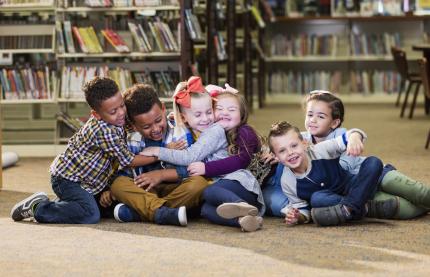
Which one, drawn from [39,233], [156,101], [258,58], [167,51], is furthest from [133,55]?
[258,58]

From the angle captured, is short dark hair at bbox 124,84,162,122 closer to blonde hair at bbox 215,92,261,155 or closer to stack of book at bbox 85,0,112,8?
blonde hair at bbox 215,92,261,155

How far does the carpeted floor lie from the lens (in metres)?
2.92

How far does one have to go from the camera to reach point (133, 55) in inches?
263

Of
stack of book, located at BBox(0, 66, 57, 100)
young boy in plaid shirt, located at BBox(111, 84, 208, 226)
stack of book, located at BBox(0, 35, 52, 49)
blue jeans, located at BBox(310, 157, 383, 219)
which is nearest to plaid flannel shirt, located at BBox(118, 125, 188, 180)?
young boy in plaid shirt, located at BBox(111, 84, 208, 226)

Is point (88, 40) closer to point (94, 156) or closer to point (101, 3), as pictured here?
point (101, 3)

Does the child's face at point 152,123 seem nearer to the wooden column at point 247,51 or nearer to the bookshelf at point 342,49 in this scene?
the wooden column at point 247,51

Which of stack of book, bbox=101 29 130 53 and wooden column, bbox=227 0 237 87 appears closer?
stack of book, bbox=101 29 130 53

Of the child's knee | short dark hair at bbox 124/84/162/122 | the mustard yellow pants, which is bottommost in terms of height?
the mustard yellow pants

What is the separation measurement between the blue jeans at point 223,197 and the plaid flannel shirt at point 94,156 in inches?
15.2

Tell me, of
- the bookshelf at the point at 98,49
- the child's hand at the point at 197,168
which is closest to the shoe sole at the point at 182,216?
the child's hand at the point at 197,168

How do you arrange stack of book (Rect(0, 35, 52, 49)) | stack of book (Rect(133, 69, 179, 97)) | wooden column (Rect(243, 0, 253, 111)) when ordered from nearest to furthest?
stack of book (Rect(133, 69, 179, 97)) < stack of book (Rect(0, 35, 52, 49)) < wooden column (Rect(243, 0, 253, 111))

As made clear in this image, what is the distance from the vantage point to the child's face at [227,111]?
3986mm

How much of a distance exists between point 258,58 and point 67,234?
350 inches

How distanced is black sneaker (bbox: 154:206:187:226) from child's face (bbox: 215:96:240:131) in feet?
1.49
